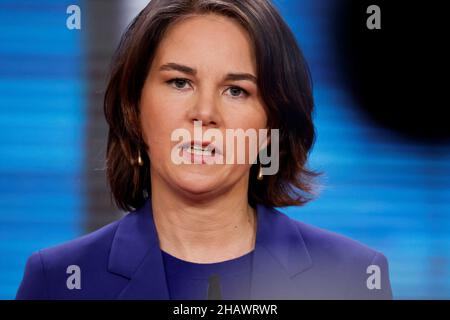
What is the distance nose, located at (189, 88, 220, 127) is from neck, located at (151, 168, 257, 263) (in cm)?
19

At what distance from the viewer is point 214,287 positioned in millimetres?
1905

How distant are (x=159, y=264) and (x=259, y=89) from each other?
0.46m

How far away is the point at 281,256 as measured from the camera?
1919mm

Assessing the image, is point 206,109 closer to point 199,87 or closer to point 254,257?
point 199,87

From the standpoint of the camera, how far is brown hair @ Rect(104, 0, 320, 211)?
1.85 meters

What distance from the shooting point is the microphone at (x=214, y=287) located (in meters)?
1.90

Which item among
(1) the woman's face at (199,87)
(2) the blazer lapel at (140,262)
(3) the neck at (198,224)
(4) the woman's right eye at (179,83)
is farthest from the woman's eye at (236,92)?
(2) the blazer lapel at (140,262)

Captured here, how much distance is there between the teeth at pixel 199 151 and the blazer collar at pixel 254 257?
197 mm

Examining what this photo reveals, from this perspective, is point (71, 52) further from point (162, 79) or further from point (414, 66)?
point (414, 66)

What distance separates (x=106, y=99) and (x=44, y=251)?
1.29ft

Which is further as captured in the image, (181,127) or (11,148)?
(11,148)

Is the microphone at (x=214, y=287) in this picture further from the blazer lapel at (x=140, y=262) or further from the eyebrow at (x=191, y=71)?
the eyebrow at (x=191, y=71)

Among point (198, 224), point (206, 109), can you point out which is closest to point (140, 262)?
point (198, 224)

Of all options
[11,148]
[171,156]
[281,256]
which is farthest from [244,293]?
[11,148]
